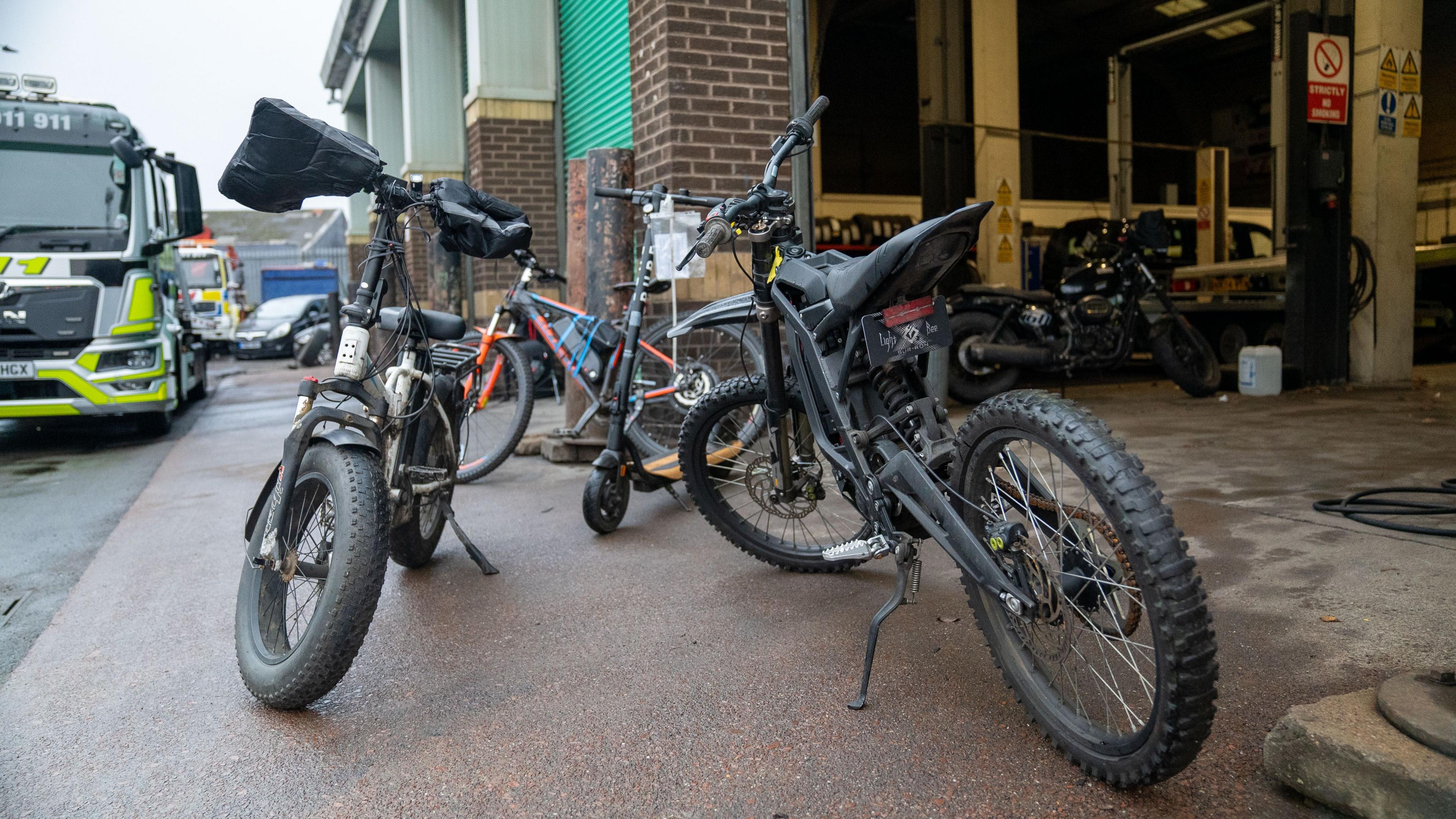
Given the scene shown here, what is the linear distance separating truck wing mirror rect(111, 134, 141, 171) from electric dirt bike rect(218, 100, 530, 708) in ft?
20.4

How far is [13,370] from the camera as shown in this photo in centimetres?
822

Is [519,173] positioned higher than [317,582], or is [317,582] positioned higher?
[519,173]

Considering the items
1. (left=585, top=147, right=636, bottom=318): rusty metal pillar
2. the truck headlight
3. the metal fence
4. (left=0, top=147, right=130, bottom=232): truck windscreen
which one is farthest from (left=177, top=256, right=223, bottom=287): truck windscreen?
(left=585, top=147, right=636, bottom=318): rusty metal pillar

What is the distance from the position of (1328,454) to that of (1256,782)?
4.01 metres

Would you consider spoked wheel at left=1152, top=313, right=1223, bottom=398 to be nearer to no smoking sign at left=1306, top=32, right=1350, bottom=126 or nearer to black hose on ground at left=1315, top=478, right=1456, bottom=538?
no smoking sign at left=1306, top=32, right=1350, bottom=126

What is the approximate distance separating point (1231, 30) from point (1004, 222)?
1102 centimetres

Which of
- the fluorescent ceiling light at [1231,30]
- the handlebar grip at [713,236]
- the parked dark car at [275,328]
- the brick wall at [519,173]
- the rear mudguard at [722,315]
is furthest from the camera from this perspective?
the parked dark car at [275,328]

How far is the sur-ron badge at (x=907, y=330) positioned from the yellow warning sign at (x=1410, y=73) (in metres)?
8.35

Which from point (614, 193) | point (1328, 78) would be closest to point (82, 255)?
point (614, 193)

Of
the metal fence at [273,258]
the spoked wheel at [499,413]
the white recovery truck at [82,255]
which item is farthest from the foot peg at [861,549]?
the metal fence at [273,258]

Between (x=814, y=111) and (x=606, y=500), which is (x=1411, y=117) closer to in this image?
(x=814, y=111)

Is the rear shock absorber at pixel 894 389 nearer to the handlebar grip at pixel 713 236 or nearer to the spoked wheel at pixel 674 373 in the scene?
the handlebar grip at pixel 713 236

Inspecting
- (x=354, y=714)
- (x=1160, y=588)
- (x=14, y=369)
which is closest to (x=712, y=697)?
(x=354, y=714)

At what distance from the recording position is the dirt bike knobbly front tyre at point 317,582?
262 centimetres
